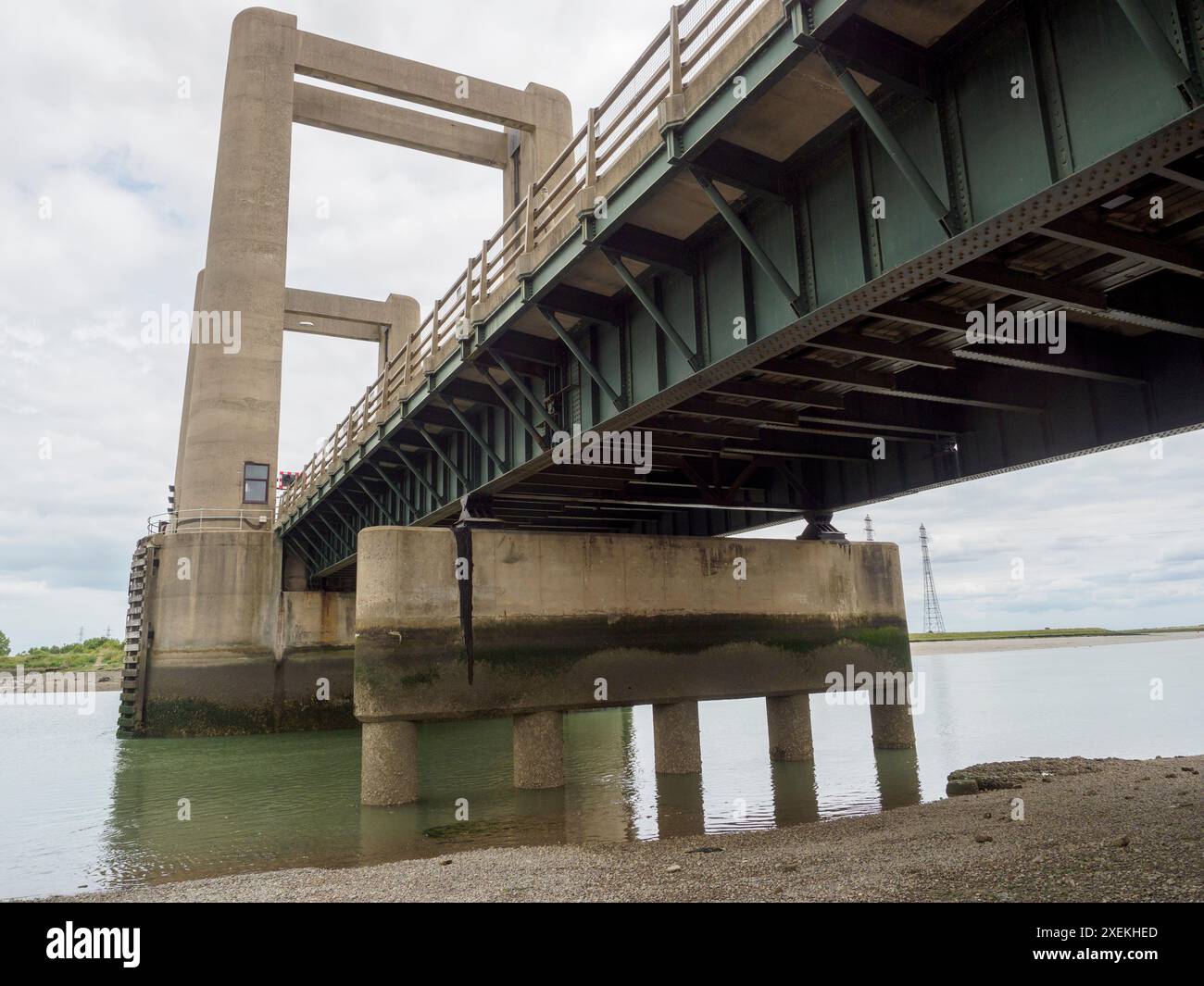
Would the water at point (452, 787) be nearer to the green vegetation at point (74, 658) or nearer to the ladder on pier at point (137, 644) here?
the ladder on pier at point (137, 644)

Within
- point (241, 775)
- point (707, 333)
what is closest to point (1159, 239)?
point (707, 333)

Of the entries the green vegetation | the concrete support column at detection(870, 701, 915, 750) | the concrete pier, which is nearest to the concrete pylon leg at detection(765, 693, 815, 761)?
the concrete pier

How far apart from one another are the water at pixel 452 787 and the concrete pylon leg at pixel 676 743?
43cm

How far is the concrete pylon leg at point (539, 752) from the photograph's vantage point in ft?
53.5

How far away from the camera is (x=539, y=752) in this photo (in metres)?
16.3

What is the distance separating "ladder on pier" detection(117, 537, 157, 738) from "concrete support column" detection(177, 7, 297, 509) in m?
2.98

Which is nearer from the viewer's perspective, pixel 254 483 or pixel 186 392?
pixel 254 483

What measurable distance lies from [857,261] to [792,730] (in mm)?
13371

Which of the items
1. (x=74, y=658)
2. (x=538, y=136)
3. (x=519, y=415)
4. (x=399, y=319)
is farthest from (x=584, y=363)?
(x=74, y=658)

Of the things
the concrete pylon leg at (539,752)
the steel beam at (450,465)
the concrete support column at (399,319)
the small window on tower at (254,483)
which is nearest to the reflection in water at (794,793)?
the concrete pylon leg at (539,752)

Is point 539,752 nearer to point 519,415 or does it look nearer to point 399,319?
point 519,415

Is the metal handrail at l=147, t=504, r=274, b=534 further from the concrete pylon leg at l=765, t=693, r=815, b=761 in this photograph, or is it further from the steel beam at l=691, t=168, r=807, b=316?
the steel beam at l=691, t=168, r=807, b=316

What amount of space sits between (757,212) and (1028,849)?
6.99m

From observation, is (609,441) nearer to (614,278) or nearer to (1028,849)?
(614,278)
